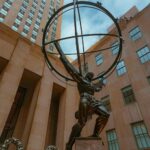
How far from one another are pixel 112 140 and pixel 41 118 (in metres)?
6.34

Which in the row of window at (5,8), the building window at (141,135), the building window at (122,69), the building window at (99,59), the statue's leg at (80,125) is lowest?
the statue's leg at (80,125)

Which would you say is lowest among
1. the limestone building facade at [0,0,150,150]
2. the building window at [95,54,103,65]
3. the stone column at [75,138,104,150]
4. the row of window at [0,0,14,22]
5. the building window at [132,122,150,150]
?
the stone column at [75,138,104,150]

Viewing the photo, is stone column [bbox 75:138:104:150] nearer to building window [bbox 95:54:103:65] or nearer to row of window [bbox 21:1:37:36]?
building window [bbox 95:54:103:65]

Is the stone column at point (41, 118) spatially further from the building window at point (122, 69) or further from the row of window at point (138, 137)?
the building window at point (122, 69)

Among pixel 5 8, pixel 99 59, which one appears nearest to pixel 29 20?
pixel 5 8

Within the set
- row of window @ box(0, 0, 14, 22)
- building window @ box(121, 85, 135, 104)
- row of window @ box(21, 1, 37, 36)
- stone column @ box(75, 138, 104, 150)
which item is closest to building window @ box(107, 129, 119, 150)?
building window @ box(121, 85, 135, 104)

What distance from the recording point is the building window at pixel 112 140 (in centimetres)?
1309

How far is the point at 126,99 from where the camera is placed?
14.7m

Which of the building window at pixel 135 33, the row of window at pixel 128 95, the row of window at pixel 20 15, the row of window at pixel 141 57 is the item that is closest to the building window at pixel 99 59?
the row of window at pixel 141 57

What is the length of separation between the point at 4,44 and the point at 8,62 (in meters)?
1.78

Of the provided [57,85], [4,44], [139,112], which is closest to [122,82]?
[139,112]

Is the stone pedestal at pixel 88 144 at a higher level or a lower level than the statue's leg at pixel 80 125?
lower

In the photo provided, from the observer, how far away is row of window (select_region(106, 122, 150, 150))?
38.0 feet

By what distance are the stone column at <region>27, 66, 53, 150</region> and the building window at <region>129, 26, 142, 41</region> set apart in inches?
403
